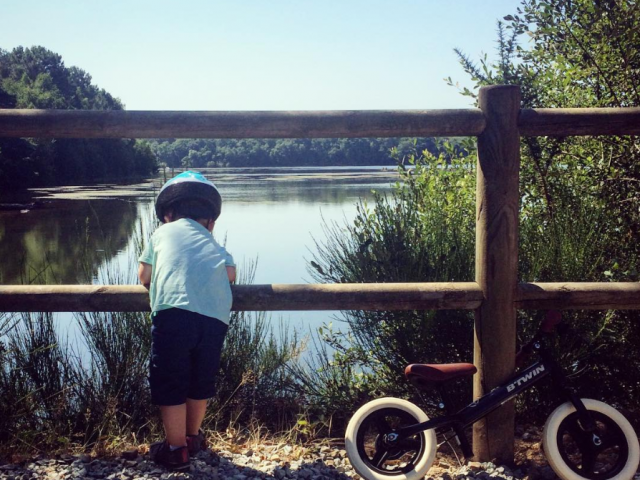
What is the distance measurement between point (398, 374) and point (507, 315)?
3.50ft

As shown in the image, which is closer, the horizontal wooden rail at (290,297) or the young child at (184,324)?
the young child at (184,324)

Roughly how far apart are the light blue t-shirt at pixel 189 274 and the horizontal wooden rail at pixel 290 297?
4.2 inches

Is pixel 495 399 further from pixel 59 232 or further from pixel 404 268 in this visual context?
pixel 59 232

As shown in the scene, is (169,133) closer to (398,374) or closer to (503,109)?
(503,109)

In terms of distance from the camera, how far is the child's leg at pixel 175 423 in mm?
2570

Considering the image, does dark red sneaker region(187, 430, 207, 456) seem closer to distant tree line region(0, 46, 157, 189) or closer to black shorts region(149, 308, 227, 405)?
black shorts region(149, 308, 227, 405)

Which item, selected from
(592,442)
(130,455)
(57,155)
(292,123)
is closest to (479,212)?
(292,123)

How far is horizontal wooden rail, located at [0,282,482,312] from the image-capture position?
2.71 m

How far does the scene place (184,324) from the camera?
258 centimetres

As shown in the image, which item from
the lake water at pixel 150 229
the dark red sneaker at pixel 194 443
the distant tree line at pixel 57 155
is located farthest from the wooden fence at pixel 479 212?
the distant tree line at pixel 57 155

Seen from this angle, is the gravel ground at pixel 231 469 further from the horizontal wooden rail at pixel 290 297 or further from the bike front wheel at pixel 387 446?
the horizontal wooden rail at pixel 290 297

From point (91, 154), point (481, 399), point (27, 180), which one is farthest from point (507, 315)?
point (91, 154)

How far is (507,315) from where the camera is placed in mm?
2727

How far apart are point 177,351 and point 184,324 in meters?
0.10
